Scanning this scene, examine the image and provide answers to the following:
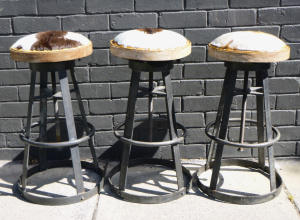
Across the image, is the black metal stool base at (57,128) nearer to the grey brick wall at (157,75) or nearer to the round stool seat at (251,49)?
the grey brick wall at (157,75)

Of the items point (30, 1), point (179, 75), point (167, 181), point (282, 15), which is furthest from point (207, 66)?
point (30, 1)

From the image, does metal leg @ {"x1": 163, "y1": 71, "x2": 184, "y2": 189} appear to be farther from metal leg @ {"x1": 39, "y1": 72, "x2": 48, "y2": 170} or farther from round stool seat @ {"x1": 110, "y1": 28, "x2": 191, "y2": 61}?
metal leg @ {"x1": 39, "y1": 72, "x2": 48, "y2": 170}

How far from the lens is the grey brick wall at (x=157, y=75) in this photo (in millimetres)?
3330

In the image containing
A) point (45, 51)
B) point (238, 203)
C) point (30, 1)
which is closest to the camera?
point (45, 51)

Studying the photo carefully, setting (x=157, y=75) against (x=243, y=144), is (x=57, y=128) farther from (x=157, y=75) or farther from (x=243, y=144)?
(x=243, y=144)

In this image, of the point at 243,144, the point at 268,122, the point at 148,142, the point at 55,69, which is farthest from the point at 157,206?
the point at 55,69

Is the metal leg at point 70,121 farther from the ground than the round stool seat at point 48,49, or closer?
closer

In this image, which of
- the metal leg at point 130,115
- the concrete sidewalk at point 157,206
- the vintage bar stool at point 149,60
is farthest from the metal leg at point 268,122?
the metal leg at point 130,115

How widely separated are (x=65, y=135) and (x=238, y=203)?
5.27 feet

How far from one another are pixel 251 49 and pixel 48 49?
131cm

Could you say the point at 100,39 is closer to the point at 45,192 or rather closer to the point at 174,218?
the point at 45,192

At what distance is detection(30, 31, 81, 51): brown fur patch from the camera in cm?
272

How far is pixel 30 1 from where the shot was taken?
330 centimetres

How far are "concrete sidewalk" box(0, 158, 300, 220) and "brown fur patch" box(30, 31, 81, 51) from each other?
1145 millimetres
